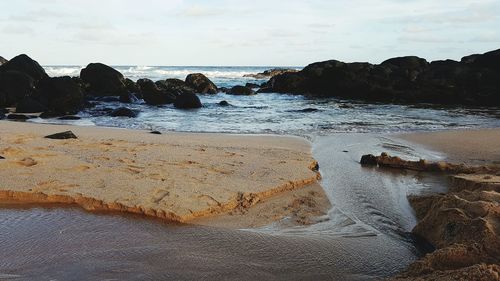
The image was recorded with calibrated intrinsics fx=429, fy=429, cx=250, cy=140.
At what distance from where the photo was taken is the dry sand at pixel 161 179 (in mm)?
4344

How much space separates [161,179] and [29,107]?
11702 mm

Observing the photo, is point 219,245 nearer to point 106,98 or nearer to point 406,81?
point 106,98

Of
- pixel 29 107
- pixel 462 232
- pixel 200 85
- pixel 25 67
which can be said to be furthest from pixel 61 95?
pixel 462 232

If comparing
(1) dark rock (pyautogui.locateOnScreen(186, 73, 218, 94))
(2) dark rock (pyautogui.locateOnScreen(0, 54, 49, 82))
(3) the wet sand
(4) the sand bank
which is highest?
(2) dark rock (pyautogui.locateOnScreen(0, 54, 49, 82))

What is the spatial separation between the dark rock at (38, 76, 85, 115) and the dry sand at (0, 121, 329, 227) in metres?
8.92

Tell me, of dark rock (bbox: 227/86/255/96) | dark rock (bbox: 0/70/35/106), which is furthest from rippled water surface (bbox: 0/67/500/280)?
dark rock (bbox: 227/86/255/96)

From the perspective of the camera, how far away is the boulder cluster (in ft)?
50.9

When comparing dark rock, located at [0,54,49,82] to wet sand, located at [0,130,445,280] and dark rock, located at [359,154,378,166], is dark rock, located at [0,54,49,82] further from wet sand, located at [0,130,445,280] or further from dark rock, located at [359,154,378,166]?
wet sand, located at [0,130,445,280]

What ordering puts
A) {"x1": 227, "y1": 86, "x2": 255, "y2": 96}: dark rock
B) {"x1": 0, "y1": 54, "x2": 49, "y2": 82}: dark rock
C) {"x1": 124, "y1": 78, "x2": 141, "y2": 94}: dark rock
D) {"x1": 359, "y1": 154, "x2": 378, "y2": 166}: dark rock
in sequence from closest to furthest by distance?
{"x1": 359, "y1": 154, "x2": 378, "y2": 166}: dark rock < {"x1": 0, "y1": 54, "x2": 49, "y2": 82}: dark rock < {"x1": 124, "y1": 78, "x2": 141, "y2": 94}: dark rock < {"x1": 227, "y1": 86, "x2": 255, "y2": 96}: dark rock

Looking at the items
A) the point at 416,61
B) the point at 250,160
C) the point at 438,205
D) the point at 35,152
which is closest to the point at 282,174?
the point at 250,160

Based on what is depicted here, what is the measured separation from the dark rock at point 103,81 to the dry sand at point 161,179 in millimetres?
15955

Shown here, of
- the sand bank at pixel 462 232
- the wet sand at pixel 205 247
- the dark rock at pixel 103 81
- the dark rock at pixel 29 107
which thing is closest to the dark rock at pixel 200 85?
the dark rock at pixel 103 81

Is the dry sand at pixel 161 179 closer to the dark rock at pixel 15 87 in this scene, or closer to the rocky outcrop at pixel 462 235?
the rocky outcrop at pixel 462 235

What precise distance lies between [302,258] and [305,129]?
8551mm
